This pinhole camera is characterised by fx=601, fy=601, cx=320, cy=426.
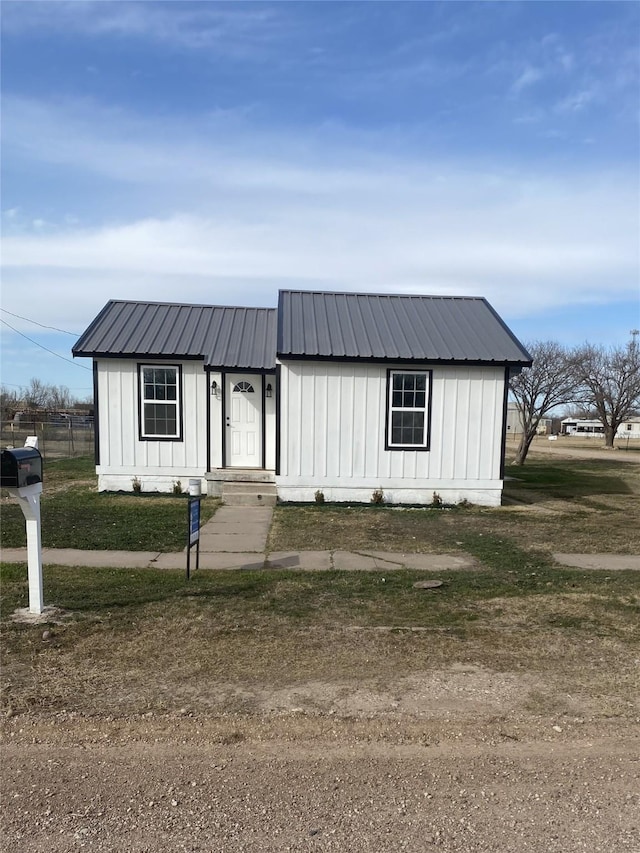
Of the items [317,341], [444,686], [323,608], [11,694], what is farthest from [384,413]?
[11,694]

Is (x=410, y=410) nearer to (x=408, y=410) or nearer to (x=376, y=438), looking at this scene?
(x=408, y=410)

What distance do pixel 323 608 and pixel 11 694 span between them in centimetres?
272

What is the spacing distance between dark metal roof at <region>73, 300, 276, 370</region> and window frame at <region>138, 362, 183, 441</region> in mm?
265

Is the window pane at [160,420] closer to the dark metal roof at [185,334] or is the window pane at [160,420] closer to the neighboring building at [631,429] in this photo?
the dark metal roof at [185,334]

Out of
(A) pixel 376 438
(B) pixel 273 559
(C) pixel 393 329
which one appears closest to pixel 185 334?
(C) pixel 393 329

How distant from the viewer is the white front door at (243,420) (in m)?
13.5

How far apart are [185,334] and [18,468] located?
9464 mm

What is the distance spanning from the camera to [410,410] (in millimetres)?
12445

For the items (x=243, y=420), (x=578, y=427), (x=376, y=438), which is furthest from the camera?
(x=578, y=427)

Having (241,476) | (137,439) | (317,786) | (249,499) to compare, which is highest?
(137,439)

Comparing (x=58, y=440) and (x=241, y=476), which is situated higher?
(x=241, y=476)

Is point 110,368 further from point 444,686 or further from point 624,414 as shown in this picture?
point 624,414

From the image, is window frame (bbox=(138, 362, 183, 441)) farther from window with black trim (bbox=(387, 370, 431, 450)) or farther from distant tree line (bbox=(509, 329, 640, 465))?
distant tree line (bbox=(509, 329, 640, 465))

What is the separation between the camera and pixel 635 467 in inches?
977
